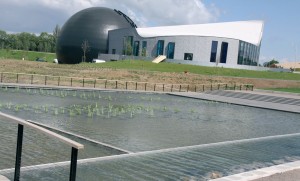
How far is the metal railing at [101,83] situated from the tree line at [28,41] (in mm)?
93884

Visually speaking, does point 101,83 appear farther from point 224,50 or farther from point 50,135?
point 224,50

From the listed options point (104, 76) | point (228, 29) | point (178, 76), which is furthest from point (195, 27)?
point (104, 76)

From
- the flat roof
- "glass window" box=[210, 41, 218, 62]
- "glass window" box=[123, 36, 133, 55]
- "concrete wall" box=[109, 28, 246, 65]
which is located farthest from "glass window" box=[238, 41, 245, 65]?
"glass window" box=[123, 36, 133, 55]

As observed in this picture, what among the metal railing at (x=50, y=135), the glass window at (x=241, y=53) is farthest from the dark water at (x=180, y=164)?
the glass window at (x=241, y=53)

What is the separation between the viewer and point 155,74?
144 feet

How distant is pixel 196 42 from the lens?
251 feet

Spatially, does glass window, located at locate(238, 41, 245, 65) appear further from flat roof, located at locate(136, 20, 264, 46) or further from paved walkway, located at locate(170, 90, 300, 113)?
paved walkway, located at locate(170, 90, 300, 113)

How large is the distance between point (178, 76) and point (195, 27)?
44206 mm

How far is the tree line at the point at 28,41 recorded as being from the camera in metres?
126

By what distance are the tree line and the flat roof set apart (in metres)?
50.2

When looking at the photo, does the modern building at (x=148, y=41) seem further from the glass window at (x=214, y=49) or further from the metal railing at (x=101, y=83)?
the metal railing at (x=101, y=83)

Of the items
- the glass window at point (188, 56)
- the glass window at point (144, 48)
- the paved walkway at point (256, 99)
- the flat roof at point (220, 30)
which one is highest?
the flat roof at point (220, 30)

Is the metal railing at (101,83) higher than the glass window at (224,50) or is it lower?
lower

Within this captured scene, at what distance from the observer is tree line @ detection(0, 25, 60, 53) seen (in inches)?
4958
